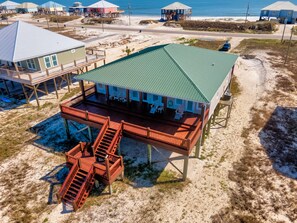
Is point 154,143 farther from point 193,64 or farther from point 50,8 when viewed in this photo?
point 50,8

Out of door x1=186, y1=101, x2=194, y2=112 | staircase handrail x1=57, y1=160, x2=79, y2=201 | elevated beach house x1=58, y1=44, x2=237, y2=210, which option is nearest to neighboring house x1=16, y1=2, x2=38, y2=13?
elevated beach house x1=58, y1=44, x2=237, y2=210

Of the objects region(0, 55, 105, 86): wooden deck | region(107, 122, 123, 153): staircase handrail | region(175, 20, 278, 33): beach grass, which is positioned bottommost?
region(107, 122, 123, 153): staircase handrail

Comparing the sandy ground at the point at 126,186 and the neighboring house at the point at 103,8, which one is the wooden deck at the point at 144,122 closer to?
the sandy ground at the point at 126,186

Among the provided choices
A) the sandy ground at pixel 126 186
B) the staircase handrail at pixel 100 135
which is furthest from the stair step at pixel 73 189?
the staircase handrail at pixel 100 135

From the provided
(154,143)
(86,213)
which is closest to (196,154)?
(154,143)

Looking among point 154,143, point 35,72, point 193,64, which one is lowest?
point 154,143

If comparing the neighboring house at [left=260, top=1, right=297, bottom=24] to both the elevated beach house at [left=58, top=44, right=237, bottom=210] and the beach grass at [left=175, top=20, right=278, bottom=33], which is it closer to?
the beach grass at [left=175, top=20, right=278, bottom=33]

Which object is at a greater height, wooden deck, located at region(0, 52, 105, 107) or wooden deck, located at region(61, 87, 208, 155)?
wooden deck, located at region(0, 52, 105, 107)

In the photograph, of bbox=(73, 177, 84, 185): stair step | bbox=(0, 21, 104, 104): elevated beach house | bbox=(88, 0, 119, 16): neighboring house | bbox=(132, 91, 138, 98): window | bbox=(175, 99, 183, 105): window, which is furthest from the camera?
bbox=(88, 0, 119, 16): neighboring house
